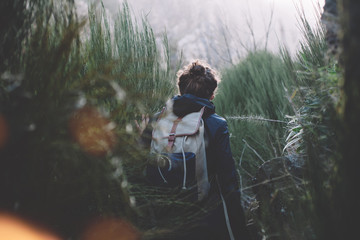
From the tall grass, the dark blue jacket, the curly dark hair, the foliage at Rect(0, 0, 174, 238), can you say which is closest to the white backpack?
the dark blue jacket

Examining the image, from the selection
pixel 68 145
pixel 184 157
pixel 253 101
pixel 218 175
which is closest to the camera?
pixel 68 145

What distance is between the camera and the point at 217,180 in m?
1.71

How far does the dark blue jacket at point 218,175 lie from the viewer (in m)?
1.63

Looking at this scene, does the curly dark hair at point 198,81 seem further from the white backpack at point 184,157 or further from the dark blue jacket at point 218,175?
the white backpack at point 184,157

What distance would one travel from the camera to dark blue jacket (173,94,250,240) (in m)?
1.63

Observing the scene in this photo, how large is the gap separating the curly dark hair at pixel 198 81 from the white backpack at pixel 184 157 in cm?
26

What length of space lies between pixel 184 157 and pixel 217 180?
280mm

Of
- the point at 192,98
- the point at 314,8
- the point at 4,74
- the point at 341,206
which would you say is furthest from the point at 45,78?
the point at 314,8

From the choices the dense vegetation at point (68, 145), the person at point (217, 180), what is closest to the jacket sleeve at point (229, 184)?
the person at point (217, 180)

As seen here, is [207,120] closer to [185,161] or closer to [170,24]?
[185,161]

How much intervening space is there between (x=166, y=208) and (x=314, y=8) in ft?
5.31

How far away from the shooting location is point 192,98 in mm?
1811

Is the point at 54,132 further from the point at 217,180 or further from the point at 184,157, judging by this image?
the point at 217,180

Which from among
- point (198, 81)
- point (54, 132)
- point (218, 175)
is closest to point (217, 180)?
point (218, 175)
